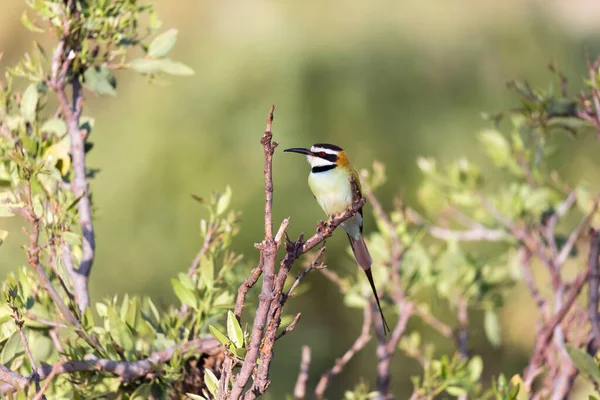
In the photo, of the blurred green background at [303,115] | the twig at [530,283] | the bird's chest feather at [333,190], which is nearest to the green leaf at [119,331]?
the bird's chest feather at [333,190]

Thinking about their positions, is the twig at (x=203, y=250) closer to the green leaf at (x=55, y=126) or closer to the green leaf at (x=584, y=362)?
the green leaf at (x=55, y=126)

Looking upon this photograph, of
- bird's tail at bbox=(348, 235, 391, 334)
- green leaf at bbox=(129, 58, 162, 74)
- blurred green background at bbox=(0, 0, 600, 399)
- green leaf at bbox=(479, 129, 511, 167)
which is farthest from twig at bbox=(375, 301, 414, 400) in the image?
blurred green background at bbox=(0, 0, 600, 399)

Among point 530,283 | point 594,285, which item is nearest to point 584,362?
point 594,285

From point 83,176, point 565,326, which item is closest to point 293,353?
point 565,326

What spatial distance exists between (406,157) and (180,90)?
884 millimetres

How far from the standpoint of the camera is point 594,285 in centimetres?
144

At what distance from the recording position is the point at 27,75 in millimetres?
1472

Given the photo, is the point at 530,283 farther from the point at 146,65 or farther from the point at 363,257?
the point at 146,65

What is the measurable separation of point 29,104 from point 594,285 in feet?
3.43

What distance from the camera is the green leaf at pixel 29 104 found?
146 centimetres

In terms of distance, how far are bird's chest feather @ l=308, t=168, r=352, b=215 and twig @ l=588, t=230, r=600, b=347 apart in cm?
61

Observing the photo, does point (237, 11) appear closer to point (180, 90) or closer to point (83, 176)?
point (180, 90)

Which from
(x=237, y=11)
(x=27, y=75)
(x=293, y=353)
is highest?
(x=237, y=11)

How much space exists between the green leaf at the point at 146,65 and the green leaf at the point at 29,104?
19 centimetres
